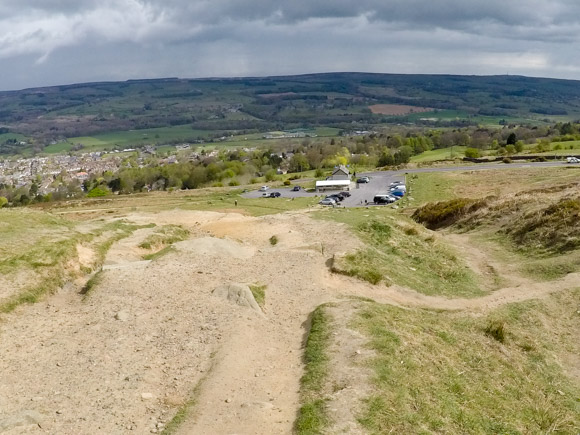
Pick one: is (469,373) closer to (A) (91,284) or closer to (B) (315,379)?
(B) (315,379)

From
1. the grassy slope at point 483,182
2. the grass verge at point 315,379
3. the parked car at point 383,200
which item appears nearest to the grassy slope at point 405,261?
the grass verge at point 315,379

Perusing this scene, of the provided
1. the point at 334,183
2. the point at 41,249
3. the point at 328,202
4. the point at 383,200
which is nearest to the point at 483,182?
the point at 383,200

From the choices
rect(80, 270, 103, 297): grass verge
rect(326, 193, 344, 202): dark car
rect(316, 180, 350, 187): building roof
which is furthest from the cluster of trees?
rect(80, 270, 103, 297): grass verge

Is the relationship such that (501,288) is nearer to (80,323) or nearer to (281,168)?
(80,323)

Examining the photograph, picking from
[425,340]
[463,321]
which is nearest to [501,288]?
[463,321]

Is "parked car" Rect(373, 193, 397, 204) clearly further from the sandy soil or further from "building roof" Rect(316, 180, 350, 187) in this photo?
the sandy soil
